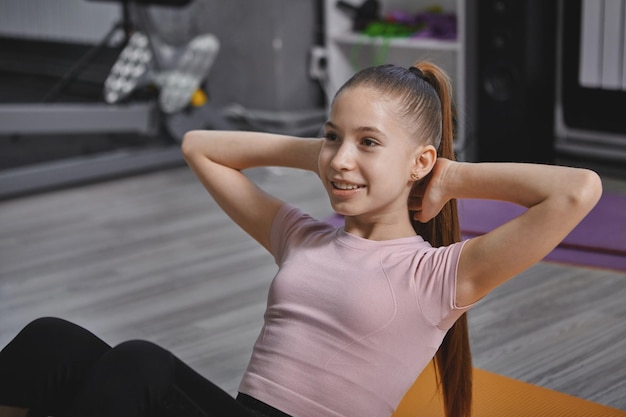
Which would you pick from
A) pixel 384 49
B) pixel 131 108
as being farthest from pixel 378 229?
pixel 384 49

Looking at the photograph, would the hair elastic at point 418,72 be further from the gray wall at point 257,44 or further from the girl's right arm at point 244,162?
the gray wall at point 257,44

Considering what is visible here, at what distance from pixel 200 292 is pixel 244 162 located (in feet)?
3.75

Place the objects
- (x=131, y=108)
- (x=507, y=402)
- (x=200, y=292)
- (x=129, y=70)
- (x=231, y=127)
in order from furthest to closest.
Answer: (x=231, y=127) < (x=129, y=70) < (x=131, y=108) < (x=200, y=292) < (x=507, y=402)

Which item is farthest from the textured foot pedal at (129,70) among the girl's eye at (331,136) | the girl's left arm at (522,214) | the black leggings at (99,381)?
the girl's left arm at (522,214)

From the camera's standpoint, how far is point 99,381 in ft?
4.01

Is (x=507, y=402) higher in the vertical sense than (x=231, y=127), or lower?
higher

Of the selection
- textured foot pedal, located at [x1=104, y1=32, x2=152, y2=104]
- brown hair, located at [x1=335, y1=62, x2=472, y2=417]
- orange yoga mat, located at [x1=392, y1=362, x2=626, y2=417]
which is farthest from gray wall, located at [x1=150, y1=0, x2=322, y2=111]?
brown hair, located at [x1=335, y1=62, x2=472, y2=417]

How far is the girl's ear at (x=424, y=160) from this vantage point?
1.29 m

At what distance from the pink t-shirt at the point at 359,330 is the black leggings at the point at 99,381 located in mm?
58

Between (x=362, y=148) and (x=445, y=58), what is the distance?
2.98m

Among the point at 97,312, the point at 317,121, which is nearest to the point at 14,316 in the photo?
the point at 97,312

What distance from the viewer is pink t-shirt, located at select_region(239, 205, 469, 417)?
1257mm

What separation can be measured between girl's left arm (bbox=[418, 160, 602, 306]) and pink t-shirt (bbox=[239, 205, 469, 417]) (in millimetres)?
31

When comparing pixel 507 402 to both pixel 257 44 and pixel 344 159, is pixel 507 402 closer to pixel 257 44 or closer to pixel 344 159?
pixel 344 159
